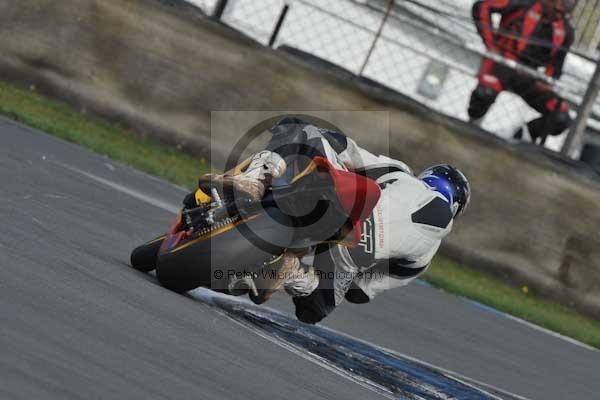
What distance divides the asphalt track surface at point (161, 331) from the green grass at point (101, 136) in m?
0.58

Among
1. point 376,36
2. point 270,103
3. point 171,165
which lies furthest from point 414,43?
point 171,165

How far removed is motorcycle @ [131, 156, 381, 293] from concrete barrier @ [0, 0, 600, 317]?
6.08m

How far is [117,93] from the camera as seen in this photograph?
12547mm

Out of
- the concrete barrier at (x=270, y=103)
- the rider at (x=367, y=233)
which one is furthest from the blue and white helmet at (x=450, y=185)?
the concrete barrier at (x=270, y=103)

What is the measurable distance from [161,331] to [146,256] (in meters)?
1.67

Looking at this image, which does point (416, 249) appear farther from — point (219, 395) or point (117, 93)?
point (117, 93)

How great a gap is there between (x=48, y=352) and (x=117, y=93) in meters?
8.53

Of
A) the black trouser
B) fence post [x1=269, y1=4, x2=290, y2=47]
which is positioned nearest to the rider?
fence post [x1=269, y1=4, x2=290, y2=47]

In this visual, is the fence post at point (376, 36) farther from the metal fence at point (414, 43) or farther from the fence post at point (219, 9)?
the fence post at point (219, 9)

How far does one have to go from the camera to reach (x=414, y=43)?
1457cm

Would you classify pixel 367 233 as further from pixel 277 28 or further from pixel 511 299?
pixel 277 28

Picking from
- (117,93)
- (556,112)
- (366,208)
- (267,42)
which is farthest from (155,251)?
(556,112)

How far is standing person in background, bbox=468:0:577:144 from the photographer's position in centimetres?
1379

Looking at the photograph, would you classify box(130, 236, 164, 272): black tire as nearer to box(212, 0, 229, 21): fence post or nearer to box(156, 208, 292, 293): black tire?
box(156, 208, 292, 293): black tire
